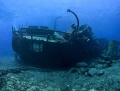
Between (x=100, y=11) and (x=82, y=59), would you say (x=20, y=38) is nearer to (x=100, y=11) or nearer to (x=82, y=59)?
(x=82, y=59)

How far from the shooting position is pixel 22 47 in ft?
27.1

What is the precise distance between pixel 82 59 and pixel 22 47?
229 inches

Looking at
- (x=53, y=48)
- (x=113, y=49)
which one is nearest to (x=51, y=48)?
(x=53, y=48)

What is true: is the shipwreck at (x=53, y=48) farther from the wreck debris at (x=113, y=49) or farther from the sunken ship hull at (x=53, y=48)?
the wreck debris at (x=113, y=49)

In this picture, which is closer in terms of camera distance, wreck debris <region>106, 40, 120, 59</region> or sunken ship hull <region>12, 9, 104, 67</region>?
sunken ship hull <region>12, 9, 104, 67</region>

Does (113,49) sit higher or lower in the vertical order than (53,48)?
lower

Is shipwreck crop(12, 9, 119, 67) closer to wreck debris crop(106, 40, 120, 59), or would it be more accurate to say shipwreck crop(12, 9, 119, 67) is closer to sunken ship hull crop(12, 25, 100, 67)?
sunken ship hull crop(12, 25, 100, 67)

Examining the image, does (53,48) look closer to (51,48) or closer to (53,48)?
(53,48)

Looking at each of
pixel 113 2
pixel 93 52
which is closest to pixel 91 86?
pixel 93 52

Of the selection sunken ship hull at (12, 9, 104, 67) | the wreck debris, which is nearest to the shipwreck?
sunken ship hull at (12, 9, 104, 67)

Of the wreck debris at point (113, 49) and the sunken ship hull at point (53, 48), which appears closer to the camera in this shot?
the sunken ship hull at point (53, 48)

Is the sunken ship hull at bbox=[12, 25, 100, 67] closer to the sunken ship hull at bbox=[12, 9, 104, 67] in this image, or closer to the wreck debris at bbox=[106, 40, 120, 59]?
the sunken ship hull at bbox=[12, 9, 104, 67]

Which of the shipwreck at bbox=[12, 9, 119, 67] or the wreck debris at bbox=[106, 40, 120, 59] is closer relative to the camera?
the shipwreck at bbox=[12, 9, 119, 67]

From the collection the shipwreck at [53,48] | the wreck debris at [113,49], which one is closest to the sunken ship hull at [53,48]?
the shipwreck at [53,48]
